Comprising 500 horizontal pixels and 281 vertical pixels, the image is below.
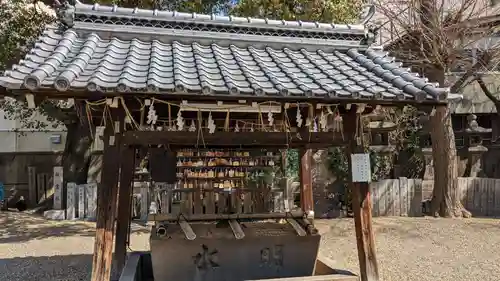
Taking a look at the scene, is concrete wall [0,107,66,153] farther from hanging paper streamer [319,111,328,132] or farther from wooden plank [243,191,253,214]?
hanging paper streamer [319,111,328,132]

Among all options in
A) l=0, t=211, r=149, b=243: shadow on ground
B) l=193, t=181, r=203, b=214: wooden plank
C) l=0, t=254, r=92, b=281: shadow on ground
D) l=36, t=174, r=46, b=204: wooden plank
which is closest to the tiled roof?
l=193, t=181, r=203, b=214: wooden plank

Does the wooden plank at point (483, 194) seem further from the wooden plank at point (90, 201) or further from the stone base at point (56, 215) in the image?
the stone base at point (56, 215)

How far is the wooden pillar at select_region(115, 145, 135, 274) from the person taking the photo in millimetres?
5758

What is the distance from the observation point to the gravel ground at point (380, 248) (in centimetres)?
796

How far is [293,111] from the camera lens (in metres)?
6.00

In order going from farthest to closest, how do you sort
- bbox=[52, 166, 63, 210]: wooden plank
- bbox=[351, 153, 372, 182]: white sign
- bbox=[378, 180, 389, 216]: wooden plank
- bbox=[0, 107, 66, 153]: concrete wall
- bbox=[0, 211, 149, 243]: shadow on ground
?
bbox=[0, 107, 66, 153]: concrete wall → bbox=[52, 166, 63, 210]: wooden plank → bbox=[378, 180, 389, 216]: wooden plank → bbox=[0, 211, 149, 243]: shadow on ground → bbox=[351, 153, 372, 182]: white sign

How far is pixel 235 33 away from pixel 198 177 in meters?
2.22

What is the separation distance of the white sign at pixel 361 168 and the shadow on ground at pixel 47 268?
5.33m

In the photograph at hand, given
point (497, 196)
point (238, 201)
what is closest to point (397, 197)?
point (497, 196)

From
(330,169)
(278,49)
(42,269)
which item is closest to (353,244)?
(330,169)

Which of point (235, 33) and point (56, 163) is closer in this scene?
point (235, 33)

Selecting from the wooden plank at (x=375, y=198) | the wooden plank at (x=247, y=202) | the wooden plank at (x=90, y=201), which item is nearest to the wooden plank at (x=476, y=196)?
the wooden plank at (x=375, y=198)

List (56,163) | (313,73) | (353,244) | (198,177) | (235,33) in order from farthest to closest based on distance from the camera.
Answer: (56,163) → (353,244) → (198,177) → (235,33) → (313,73)

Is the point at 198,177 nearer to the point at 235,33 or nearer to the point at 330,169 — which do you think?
the point at 235,33
